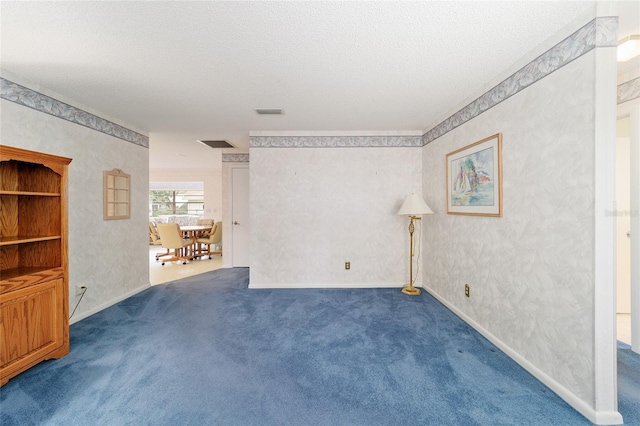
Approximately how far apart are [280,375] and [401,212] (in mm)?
2374

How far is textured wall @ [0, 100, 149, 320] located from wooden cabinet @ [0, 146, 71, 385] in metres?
Answer: 0.47

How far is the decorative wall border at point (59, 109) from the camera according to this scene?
7.24 ft

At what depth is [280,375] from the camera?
1.89 m

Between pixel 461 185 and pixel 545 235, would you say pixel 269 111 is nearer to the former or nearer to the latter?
pixel 461 185

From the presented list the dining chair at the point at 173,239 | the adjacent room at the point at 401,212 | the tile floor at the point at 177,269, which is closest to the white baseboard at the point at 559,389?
the adjacent room at the point at 401,212

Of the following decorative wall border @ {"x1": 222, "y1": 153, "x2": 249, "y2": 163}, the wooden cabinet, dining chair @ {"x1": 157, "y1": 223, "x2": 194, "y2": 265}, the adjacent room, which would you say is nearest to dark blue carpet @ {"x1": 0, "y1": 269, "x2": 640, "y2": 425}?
the adjacent room

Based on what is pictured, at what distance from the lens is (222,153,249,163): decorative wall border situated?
5.25m

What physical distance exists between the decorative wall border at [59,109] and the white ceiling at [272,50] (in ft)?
0.41

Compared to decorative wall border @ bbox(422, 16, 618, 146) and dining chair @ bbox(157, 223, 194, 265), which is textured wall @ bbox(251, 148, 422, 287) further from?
dining chair @ bbox(157, 223, 194, 265)

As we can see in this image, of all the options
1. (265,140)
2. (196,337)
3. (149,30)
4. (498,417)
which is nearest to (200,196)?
(265,140)

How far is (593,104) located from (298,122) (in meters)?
2.77

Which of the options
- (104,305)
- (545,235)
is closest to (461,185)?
(545,235)

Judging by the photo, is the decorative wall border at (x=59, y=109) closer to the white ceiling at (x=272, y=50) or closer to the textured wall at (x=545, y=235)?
the white ceiling at (x=272, y=50)

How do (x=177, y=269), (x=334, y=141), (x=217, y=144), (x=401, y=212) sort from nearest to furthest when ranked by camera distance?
(x=401, y=212) < (x=334, y=141) < (x=217, y=144) < (x=177, y=269)
